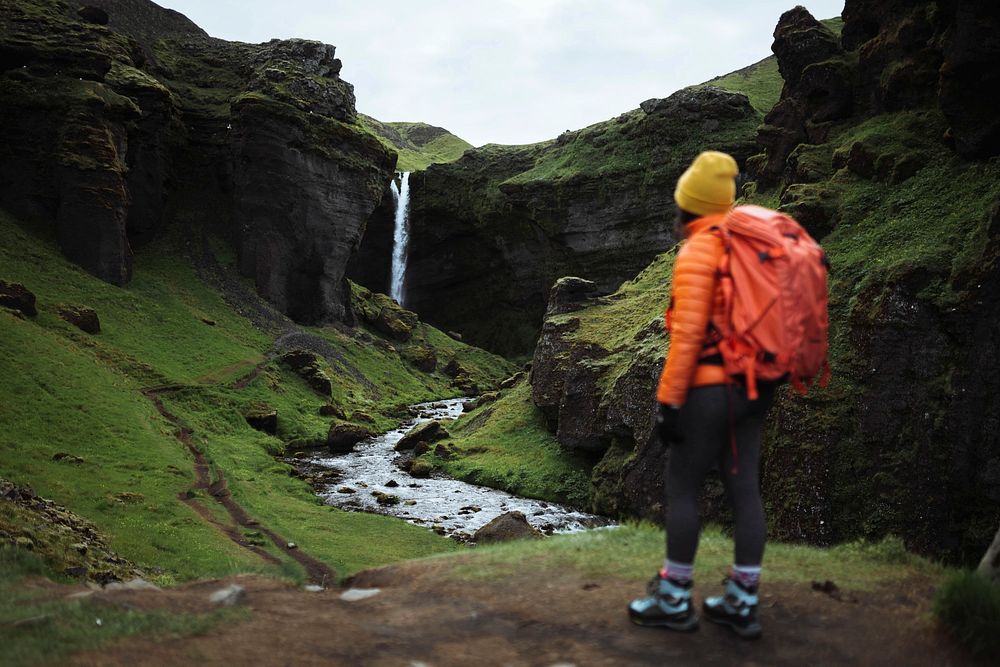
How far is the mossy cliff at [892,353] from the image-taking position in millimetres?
18438

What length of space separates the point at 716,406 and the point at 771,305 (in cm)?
100

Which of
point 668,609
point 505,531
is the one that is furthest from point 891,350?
point 668,609

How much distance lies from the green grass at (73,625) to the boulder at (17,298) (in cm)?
4349

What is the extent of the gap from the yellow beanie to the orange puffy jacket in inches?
17.3

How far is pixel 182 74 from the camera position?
88875 mm

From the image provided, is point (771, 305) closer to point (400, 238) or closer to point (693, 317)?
point (693, 317)

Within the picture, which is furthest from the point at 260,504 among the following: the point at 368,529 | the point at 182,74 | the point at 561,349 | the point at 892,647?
the point at 182,74

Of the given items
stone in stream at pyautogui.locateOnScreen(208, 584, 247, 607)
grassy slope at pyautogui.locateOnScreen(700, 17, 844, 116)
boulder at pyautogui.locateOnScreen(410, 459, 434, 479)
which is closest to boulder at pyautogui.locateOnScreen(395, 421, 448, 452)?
boulder at pyautogui.locateOnScreen(410, 459, 434, 479)

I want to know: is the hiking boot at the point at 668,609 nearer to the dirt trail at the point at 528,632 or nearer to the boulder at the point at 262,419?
the dirt trail at the point at 528,632

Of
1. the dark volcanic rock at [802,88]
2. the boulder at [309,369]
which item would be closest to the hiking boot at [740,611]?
the dark volcanic rock at [802,88]

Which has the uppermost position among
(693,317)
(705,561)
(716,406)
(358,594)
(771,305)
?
(771,305)

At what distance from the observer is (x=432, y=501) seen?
34.1 m

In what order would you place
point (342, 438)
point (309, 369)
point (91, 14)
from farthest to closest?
point (91, 14) → point (309, 369) → point (342, 438)

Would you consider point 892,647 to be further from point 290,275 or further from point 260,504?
point 290,275
